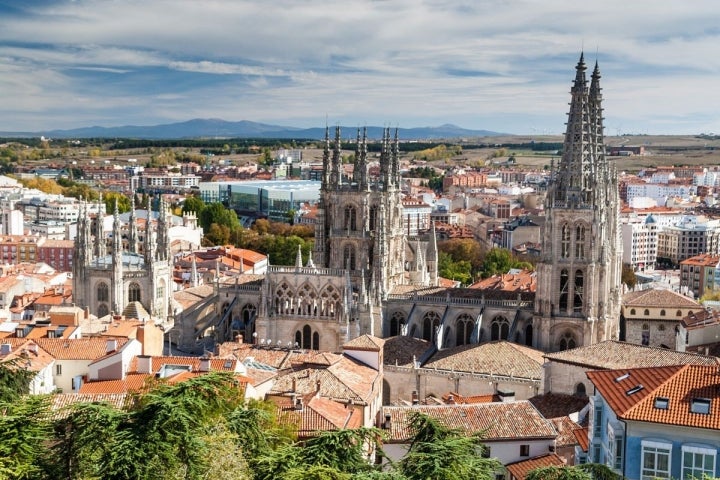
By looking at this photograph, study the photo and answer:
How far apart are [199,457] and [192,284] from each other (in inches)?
2586

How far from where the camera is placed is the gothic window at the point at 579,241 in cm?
6209

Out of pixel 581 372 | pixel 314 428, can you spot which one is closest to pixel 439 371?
pixel 581 372

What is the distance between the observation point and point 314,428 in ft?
121

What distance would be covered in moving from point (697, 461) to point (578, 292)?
3398 centimetres

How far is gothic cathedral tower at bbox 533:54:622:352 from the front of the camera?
202 feet

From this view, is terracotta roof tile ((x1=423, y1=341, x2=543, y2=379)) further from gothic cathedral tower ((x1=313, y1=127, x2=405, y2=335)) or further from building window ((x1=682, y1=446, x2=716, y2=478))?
building window ((x1=682, y1=446, x2=716, y2=478))

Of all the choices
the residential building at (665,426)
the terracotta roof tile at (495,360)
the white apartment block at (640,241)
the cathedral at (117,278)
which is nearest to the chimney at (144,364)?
the terracotta roof tile at (495,360)

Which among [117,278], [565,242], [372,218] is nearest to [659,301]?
[565,242]

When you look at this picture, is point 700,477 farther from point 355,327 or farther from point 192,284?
point 192,284

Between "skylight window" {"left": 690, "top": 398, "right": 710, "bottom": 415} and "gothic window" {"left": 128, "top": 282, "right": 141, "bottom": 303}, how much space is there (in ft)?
163

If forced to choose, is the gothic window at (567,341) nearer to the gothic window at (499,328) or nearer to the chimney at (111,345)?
the gothic window at (499,328)

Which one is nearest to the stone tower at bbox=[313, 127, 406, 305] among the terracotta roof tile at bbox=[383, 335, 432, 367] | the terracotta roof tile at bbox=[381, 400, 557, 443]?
the terracotta roof tile at bbox=[383, 335, 432, 367]

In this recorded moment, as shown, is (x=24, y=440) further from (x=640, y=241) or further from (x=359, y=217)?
(x=640, y=241)

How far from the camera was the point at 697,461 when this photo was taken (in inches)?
1129
